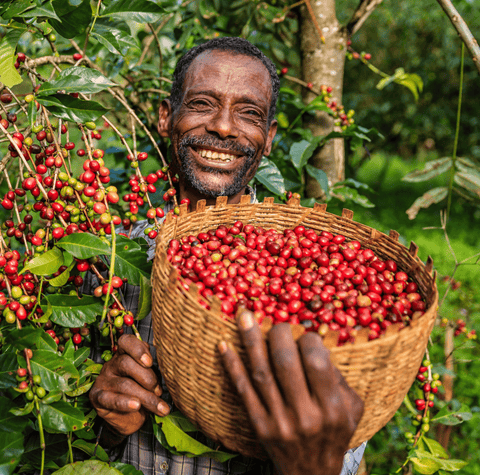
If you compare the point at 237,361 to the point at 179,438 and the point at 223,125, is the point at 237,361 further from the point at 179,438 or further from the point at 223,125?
the point at 223,125

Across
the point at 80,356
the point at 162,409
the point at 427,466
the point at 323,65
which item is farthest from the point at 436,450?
the point at 323,65

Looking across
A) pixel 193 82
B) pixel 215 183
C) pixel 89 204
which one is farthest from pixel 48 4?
pixel 215 183

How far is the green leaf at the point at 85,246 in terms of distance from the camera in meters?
1.11

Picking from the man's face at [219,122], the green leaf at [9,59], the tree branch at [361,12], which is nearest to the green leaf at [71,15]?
the green leaf at [9,59]

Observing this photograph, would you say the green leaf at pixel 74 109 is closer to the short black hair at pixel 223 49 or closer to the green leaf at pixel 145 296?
the green leaf at pixel 145 296

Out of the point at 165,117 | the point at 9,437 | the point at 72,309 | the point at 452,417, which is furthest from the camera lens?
the point at 165,117

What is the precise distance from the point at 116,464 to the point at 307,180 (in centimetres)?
192

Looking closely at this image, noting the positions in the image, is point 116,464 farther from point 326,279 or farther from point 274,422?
point 326,279

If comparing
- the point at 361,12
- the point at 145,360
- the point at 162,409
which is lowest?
the point at 162,409

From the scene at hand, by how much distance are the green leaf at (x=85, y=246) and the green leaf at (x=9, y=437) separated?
0.44 metres

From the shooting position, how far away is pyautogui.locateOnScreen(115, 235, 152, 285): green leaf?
128 centimetres

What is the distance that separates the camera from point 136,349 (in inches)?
47.3

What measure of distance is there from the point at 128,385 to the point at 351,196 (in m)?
1.78

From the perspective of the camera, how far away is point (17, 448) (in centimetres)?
104
